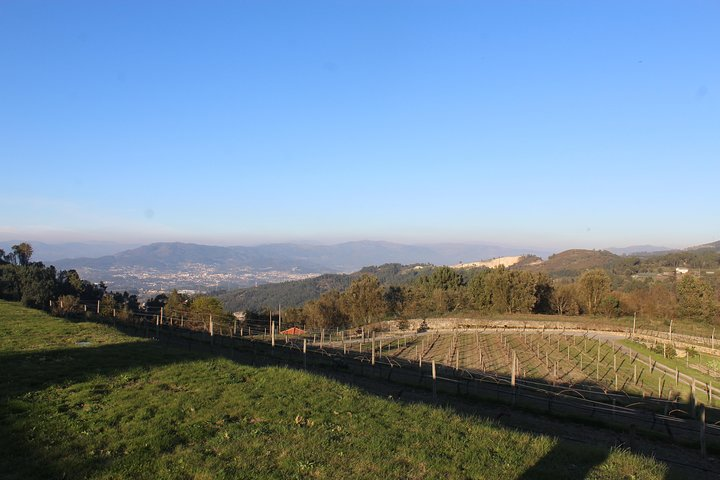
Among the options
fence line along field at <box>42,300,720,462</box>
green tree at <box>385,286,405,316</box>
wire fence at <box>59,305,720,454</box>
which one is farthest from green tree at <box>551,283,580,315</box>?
wire fence at <box>59,305,720,454</box>

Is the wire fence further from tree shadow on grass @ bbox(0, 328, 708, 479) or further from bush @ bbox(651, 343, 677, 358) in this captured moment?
bush @ bbox(651, 343, 677, 358)

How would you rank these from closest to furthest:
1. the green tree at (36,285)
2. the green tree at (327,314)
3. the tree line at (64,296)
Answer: the tree line at (64,296) < the green tree at (36,285) < the green tree at (327,314)

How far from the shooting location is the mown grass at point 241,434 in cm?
621

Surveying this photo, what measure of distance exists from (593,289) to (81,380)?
66123mm

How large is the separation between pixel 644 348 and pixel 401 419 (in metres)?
38.5

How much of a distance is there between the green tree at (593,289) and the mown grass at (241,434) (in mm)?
60978

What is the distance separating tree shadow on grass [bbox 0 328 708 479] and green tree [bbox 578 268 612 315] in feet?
176

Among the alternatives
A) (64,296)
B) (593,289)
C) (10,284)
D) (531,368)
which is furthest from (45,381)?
(593,289)

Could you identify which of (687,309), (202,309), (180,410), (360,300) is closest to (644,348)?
(687,309)

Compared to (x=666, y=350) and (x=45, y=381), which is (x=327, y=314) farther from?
(x=45, y=381)

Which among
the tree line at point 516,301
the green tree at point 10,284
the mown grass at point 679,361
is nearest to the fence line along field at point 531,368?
the mown grass at point 679,361

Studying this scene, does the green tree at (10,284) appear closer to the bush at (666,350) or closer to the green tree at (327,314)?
the green tree at (327,314)

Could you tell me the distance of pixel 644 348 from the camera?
38094 millimetres

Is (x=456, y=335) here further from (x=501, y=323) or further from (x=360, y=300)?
(x=360, y=300)
